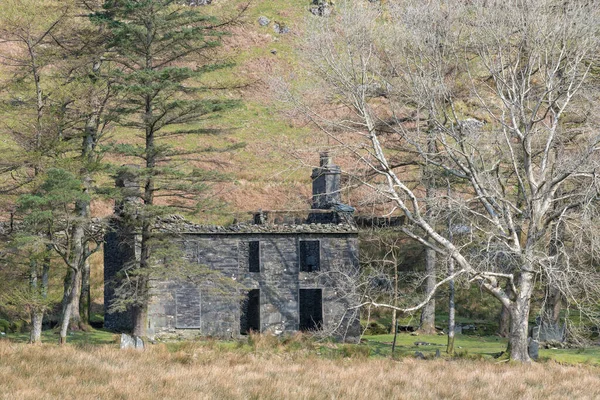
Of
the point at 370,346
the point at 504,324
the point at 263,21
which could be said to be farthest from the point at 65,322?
the point at 263,21

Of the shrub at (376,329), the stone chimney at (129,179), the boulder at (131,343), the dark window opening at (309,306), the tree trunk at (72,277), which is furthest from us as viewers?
the dark window opening at (309,306)

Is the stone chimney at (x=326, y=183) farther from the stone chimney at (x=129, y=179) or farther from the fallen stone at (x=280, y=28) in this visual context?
the fallen stone at (x=280, y=28)

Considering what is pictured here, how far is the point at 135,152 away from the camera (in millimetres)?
27062

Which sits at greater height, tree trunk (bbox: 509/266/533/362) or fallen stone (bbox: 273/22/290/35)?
fallen stone (bbox: 273/22/290/35)

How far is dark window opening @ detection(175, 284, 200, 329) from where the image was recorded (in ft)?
104

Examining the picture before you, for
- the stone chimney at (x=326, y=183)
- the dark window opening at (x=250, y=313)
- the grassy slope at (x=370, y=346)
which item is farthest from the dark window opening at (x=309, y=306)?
the grassy slope at (x=370, y=346)

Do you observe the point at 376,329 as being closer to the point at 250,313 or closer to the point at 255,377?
the point at 250,313

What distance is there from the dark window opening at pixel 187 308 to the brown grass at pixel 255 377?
7295mm

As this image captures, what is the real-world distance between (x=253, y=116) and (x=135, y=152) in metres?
47.3

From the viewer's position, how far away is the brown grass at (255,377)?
16359 millimetres

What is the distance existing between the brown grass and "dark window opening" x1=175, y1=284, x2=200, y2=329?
7295 millimetres

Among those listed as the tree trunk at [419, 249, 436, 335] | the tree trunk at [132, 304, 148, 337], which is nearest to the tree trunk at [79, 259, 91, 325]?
the tree trunk at [132, 304, 148, 337]

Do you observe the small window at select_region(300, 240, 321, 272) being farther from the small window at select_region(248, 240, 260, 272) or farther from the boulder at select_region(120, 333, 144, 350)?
the boulder at select_region(120, 333, 144, 350)

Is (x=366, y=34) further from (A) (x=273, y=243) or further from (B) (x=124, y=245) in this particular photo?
(B) (x=124, y=245)
